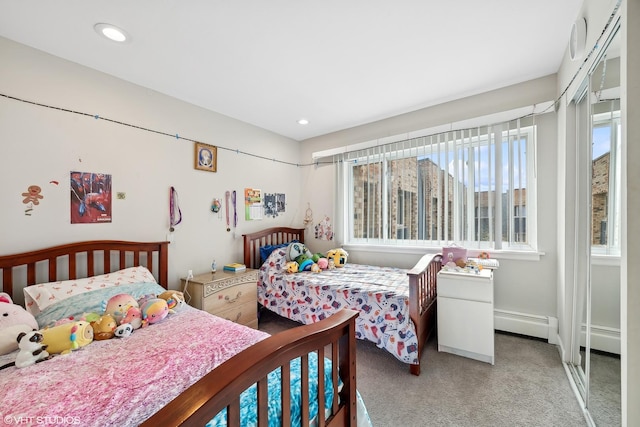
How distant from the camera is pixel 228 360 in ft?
2.30

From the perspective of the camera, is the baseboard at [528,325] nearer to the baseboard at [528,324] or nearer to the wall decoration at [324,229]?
the baseboard at [528,324]

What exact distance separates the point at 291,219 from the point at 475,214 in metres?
2.40

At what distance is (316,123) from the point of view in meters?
3.43

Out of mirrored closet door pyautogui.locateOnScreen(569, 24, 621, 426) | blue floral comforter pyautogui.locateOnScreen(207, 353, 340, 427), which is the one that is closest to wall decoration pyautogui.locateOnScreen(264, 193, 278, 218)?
blue floral comforter pyautogui.locateOnScreen(207, 353, 340, 427)

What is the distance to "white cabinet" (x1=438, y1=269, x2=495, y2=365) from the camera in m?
2.06

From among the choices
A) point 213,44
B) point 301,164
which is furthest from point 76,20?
point 301,164

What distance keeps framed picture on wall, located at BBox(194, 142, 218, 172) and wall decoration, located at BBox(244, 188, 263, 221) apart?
1.69 ft

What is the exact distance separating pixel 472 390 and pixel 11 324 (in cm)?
278

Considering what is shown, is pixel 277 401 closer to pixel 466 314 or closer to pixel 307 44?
pixel 466 314

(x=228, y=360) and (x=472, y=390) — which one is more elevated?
(x=228, y=360)

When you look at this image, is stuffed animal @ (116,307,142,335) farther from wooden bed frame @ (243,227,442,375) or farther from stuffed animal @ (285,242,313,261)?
stuffed animal @ (285,242,313,261)

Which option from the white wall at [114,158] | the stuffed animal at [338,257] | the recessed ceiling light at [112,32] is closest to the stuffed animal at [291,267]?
the stuffed animal at [338,257]

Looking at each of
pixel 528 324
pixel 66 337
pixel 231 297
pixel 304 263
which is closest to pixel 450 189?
pixel 528 324

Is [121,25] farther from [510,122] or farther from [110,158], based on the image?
[510,122]
